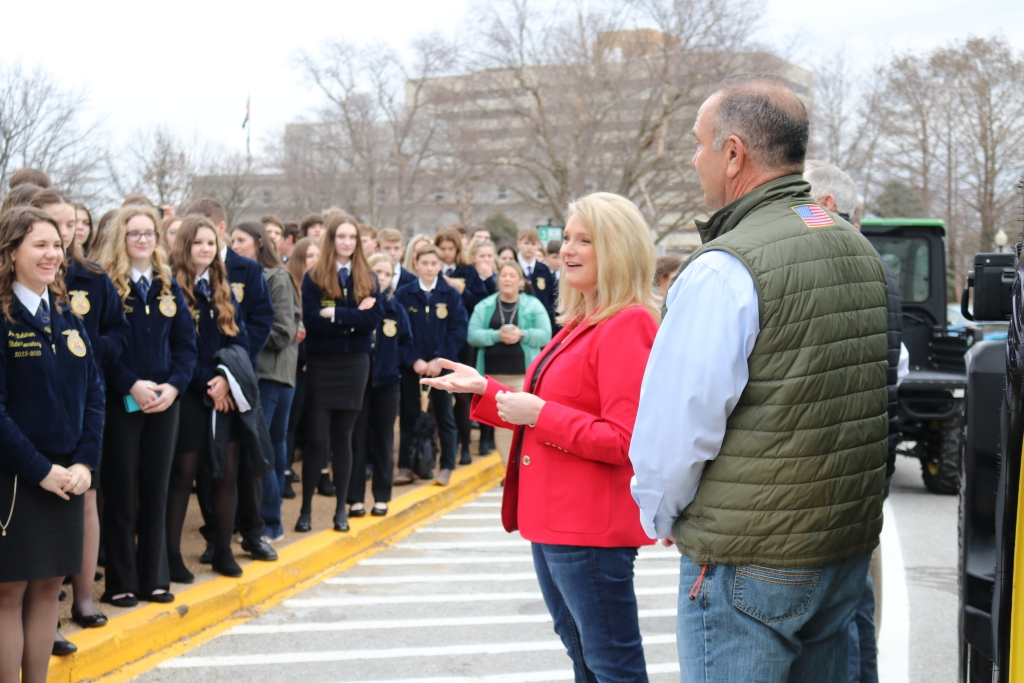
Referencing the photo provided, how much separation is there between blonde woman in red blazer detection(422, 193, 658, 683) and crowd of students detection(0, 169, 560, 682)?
6.45ft

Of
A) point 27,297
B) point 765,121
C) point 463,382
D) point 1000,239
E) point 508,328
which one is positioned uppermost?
point 1000,239

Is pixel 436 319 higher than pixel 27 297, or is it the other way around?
pixel 27 297

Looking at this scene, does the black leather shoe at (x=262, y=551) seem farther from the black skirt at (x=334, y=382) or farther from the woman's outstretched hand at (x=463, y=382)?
the woman's outstretched hand at (x=463, y=382)

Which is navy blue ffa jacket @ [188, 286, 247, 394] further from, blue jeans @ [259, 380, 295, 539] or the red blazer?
the red blazer

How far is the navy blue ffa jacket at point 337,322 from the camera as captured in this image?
301 inches

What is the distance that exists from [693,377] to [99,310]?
13.0 feet

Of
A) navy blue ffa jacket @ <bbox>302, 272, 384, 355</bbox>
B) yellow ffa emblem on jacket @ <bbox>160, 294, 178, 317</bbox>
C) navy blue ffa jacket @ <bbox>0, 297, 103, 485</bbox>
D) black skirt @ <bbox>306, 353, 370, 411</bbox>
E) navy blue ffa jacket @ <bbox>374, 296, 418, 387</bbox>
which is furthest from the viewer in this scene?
navy blue ffa jacket @ <bbox>374, 296, 418, 387</bbox>

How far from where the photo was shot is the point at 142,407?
18.1 feet

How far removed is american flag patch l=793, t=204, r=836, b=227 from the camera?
2.54 m

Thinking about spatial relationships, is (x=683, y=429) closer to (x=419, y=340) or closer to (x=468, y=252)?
(x=419, y=340)

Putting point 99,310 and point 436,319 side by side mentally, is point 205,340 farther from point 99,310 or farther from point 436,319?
point 436,319

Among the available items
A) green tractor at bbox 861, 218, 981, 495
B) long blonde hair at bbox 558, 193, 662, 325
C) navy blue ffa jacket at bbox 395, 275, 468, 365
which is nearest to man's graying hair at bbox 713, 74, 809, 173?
long blonde hair at bbox 558, 193, 662, 325

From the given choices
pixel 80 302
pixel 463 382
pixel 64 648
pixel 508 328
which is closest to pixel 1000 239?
pixel 508 328

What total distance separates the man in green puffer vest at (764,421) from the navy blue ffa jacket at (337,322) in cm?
533
